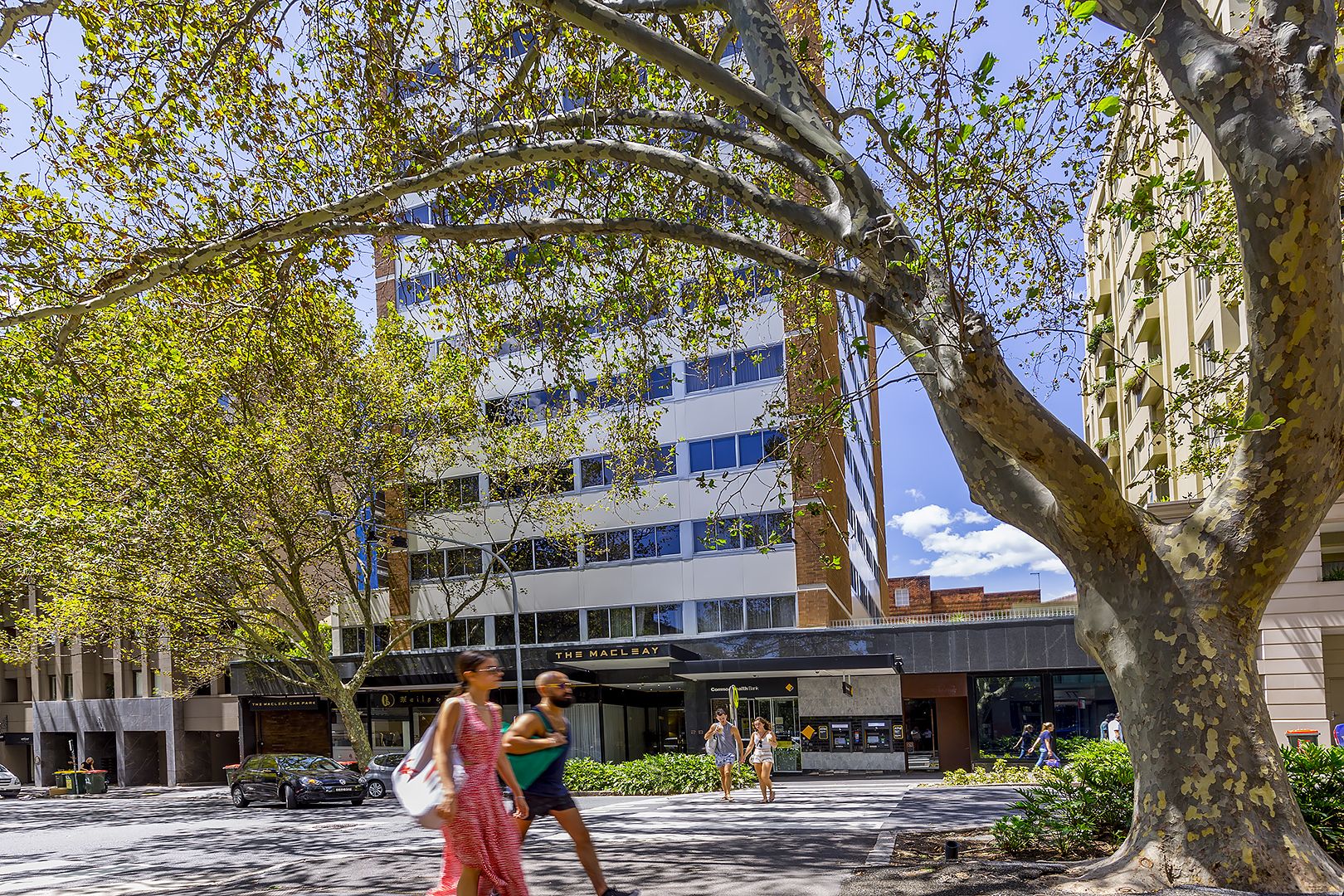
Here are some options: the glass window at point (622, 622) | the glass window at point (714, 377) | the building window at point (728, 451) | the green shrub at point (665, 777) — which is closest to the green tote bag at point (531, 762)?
the green shrub at point (665, 777)

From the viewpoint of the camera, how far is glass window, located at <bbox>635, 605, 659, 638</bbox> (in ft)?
108

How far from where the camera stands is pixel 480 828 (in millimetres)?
6574

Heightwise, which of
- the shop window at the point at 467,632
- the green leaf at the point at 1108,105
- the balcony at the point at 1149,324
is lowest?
the shop window at the point at 467,632

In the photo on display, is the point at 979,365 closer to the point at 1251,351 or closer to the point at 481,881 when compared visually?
the point at 1251,351

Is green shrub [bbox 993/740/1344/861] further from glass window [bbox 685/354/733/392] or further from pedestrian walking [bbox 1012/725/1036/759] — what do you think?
glass window [bbox 685/354/733/392]

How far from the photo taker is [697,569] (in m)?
32.4

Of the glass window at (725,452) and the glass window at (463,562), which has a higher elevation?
the glass window at (725,452)

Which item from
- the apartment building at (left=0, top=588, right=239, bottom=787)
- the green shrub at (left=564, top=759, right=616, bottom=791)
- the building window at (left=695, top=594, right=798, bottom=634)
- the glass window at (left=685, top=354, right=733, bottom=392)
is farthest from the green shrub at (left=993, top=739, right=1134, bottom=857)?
the apartment building at (left=0, top=588, right=239, bottom=787)

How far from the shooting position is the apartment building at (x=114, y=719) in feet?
143

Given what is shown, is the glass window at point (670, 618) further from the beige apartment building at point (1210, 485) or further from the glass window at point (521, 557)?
the beige apartment building at point (1210, 485)

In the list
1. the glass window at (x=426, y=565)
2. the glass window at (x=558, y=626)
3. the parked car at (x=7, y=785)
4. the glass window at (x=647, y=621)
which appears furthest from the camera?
the parked car at (x=7, y=785)

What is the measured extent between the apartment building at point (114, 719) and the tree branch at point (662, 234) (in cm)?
3730

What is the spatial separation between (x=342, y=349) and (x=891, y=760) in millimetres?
18340

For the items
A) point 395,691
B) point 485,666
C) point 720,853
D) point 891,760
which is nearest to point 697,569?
point 891,760
